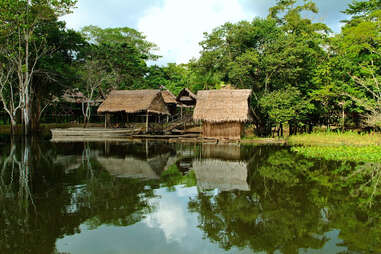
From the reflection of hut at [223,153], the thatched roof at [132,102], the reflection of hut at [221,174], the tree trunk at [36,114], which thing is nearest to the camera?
the reflection of hut at [221,174]

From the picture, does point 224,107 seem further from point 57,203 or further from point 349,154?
point 57,203

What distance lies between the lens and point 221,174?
8594 millimetres

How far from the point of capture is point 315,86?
2022 cm

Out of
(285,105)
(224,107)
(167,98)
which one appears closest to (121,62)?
(167,98)

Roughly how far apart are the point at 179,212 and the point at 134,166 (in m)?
4.65

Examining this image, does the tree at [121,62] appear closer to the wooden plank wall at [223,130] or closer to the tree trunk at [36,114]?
the tree trunk at [36,114]

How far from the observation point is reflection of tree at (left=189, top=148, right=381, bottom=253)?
13.1 feet

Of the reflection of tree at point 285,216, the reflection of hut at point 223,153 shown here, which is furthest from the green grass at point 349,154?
the reflection of tree at point 285,216

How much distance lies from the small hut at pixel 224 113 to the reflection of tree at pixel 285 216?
11523 millimetres

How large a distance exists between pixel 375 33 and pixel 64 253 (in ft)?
65.7

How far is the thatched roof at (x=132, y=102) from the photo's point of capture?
2384 centimetres

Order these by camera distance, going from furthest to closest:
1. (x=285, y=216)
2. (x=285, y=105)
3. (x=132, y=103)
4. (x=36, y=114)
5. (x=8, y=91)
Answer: (x=8, y=91) → (x=36, y=114) → (x=132, y=103) → (x=285, y=105) → (x=285, y=216)

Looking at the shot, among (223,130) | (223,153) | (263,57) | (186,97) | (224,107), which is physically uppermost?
(263,57)

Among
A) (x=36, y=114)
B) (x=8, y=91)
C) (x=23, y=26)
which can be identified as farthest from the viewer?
(x=8, y=91)
